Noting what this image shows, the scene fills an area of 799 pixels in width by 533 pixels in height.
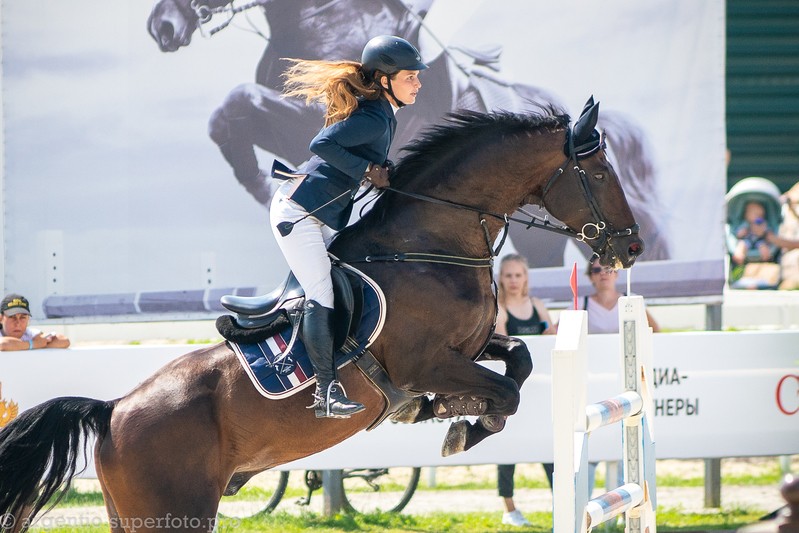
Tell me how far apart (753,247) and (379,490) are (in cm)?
393

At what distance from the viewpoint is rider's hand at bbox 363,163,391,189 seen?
439cm

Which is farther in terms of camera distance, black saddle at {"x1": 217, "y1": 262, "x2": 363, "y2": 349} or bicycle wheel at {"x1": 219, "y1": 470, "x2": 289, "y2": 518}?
bicycle wheel at {"x1": 219, "y1": 470, "x2": 289, "y2": 518}

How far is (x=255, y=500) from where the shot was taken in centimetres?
779

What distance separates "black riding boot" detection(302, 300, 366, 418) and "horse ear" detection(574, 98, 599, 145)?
4.49 feet

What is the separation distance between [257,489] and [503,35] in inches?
159

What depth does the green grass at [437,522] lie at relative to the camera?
6801 mm

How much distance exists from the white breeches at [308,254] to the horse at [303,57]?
11.5 ft

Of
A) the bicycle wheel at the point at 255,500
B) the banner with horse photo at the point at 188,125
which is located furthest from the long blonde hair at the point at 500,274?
the bicycle wheel at the point at 255,500

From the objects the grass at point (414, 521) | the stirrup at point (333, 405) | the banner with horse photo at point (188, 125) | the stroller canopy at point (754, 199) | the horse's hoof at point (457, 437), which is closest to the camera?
the stirrup at point (333, 405)

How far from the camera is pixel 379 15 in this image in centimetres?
792

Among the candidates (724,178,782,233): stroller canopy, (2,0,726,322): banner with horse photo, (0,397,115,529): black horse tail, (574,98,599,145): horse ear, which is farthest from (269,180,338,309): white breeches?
(724,178,782,233): stroller canopy

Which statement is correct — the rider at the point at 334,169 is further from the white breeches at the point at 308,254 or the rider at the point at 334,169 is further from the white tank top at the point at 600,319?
the white tank top at the point at 600,319

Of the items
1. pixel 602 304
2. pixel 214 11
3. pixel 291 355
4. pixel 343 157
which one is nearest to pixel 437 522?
pixel 602 304

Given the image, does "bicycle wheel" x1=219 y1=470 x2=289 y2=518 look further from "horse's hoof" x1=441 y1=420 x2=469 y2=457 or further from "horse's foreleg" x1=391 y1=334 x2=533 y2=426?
"horse's hoof" x1=441 y1=420 x2=469 y2=457
